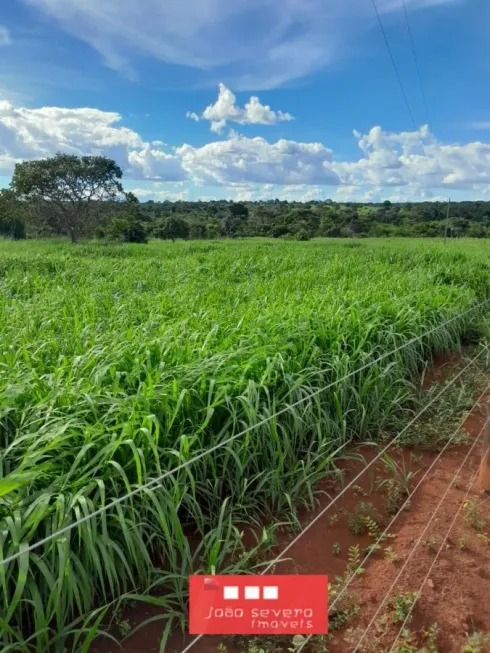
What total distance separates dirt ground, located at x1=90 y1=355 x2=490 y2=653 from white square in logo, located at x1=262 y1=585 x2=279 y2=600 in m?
0.37

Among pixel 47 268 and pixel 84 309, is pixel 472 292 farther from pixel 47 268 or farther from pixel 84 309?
pixel 47 268

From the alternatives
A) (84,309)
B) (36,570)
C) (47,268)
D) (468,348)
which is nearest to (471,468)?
(36,570)

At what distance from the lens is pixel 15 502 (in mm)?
1751

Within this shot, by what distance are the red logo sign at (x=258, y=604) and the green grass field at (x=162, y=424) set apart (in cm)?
38

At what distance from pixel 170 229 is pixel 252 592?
32655 mm

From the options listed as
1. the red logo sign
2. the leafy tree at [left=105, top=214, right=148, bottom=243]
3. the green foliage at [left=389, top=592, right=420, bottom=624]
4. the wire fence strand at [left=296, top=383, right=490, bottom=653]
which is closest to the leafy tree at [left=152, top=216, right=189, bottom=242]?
the leafy tree at [left=105, top=214, right=148, bottom=243]

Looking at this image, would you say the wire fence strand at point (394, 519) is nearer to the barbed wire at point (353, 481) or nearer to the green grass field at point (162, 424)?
the barbed wire at point (353, 481)

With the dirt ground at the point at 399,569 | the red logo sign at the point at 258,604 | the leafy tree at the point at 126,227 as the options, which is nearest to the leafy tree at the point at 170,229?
the leafy tree at the point at 126,227

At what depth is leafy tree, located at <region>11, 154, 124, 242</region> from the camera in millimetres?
26156

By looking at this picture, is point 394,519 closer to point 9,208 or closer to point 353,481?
point 353,481

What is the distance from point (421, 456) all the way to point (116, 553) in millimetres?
2136

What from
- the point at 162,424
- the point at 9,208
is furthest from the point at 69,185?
the point at 162,424

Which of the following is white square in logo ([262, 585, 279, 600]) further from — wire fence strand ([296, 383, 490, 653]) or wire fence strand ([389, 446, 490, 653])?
wire fence strand ([389, 446, 490, 653])

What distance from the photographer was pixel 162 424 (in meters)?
2.45
